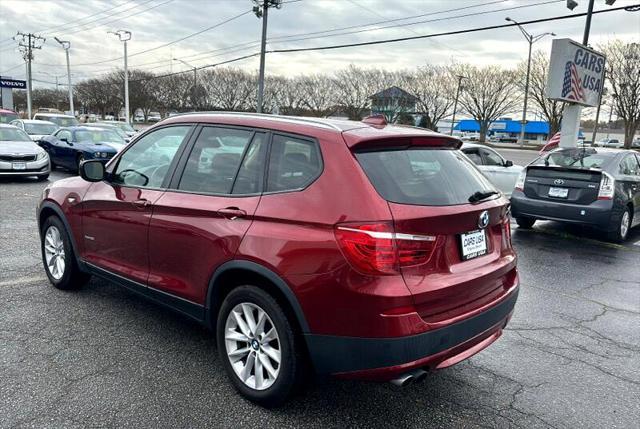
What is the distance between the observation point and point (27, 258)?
5.71 meters

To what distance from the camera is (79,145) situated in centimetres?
1437

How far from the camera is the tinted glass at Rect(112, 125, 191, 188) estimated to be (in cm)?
358

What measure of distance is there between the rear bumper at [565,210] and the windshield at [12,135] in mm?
12688

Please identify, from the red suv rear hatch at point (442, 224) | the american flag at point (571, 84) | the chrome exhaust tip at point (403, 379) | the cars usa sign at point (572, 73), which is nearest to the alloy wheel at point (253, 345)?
the chrome exhaust tip at point (403, 379)

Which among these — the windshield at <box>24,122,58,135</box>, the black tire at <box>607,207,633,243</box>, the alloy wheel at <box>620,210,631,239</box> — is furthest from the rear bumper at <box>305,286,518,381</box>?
the windshield at <box>24,122,58,135</box>

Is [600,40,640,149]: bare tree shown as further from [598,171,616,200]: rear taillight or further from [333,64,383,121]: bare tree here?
[598,171,616,200]: rear taillight

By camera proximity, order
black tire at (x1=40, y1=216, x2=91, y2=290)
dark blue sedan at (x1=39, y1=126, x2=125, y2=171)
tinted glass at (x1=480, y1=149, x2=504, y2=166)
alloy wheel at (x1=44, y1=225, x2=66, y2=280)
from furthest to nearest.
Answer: dark blue sedan at (x1=39, y1=126, x2=125, y2=171) → tinted glass at (x1=480, y1=149, x2=504, y2=166) → alloy wheel at (x1=44, y1=225, x2=66, y2=280) → black tire at (x1=40, y1=216, x2=91, y2=290)

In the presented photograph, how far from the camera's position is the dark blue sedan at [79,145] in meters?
14.0

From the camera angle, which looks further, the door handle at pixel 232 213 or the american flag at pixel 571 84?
the american flag at pixel 571 84

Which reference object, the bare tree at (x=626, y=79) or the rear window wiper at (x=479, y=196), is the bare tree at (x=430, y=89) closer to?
the bare tree at (x=626, y=79)

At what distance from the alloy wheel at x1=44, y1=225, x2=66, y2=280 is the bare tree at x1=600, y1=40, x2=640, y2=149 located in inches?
1688

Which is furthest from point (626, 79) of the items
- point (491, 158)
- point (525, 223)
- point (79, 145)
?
point (79, 145)

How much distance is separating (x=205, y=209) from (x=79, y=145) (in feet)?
43.1

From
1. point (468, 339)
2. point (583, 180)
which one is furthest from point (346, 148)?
point (583, 180)
